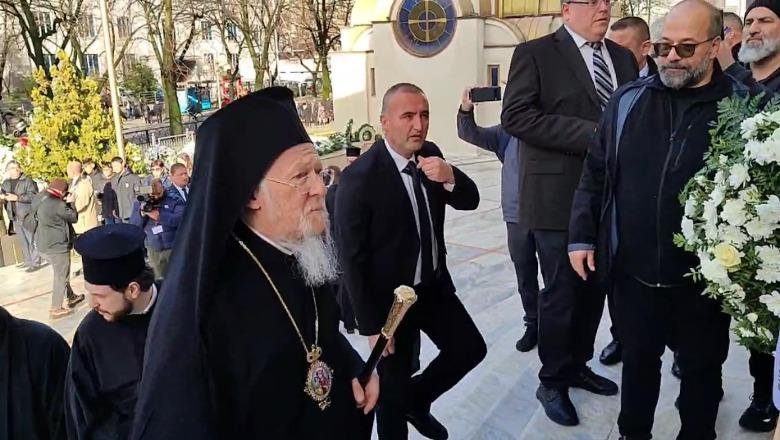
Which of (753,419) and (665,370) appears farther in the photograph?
(665,370)

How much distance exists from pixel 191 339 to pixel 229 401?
247 millimetres

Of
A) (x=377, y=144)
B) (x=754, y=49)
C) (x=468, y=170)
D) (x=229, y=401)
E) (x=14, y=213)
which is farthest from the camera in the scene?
(x=468, y=170)

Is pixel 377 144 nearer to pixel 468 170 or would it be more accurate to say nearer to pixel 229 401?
pixel 229 401

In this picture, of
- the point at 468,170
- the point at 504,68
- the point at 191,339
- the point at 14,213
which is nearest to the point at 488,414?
the point at 191,339

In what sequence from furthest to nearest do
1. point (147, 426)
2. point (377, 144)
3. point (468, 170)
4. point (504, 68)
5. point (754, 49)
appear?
point (504, 68) → point (468, 170) → point (754, 49) → point (377, 144) → point (147, 426)

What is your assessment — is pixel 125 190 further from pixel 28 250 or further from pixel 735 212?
pixel 735 212

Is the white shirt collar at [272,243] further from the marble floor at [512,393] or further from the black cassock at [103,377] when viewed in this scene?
the marble floor at [512,393]

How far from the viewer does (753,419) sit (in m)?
3.72

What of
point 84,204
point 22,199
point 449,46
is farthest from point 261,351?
point 449,46

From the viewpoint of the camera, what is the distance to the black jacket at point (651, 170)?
2984mm

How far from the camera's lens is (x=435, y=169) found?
11.1 feet

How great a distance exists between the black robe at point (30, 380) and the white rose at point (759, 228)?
110 inches

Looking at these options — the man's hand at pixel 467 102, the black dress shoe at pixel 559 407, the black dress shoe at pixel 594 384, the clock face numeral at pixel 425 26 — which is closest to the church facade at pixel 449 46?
the clock face numeral at pixel 425 26

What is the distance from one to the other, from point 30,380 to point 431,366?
195 centimetres
